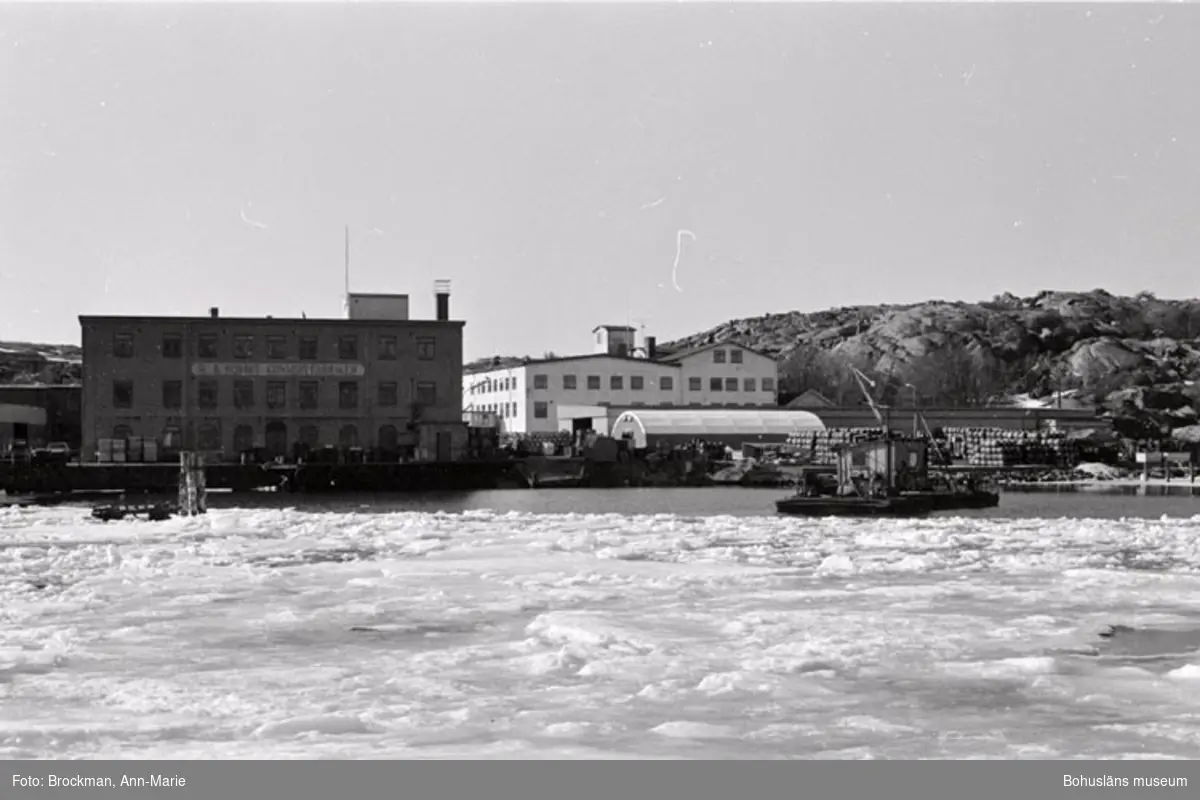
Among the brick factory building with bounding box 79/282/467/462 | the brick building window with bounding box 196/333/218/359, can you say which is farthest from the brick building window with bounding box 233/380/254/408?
the brick building window with bounding box 196/333/218/359

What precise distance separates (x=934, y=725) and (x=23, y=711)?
7.34 metres

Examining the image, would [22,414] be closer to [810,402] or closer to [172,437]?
[172,437]

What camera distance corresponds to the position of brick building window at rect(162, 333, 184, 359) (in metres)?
69.6

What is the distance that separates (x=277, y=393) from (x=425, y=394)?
7.72m

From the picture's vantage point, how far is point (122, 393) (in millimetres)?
68375

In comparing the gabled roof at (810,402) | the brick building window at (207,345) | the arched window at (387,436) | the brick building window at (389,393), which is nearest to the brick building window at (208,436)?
the brick building window at (207,345)

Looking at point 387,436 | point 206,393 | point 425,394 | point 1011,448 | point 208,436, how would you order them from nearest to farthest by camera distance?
point 208,436
point 206,393
point 387,436
point 425,394
point 1011,448

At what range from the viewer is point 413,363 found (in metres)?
71.9

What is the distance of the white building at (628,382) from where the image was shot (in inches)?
3418

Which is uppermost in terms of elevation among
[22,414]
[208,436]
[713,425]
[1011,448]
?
[22,414]

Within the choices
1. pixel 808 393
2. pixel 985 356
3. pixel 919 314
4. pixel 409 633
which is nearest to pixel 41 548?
pixel 409 633

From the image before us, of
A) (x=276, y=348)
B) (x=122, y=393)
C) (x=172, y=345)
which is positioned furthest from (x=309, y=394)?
(x=122, y=393)

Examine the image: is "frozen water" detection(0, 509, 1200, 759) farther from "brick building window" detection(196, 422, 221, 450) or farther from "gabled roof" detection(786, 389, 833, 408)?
"gabled roof" detection(786, 389, 833, 408)

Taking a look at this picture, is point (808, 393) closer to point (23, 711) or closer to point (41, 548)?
point (41, 548)
